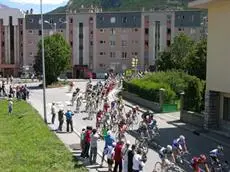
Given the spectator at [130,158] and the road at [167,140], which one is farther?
the road at [167,140]

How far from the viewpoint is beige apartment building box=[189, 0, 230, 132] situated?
30.0 metres

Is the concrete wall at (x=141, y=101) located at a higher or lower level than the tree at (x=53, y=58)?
lower

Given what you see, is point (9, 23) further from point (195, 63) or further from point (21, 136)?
point (21, 136)

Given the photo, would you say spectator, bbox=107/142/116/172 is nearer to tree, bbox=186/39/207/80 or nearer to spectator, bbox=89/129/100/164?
spectator, bbox=89/129/100/164

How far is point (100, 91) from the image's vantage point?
47.0 m

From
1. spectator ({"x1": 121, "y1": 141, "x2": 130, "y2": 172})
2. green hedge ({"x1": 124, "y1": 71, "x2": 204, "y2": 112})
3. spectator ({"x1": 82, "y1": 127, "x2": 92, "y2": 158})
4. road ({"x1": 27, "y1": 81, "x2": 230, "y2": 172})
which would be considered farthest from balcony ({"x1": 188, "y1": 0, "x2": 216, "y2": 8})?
spectator ({"x1": 121, "y1": 141, "x2": 130, "y2": 172})

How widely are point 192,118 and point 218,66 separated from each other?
483 cm

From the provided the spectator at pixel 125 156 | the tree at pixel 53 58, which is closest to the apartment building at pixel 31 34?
the tree at pixel 53 58

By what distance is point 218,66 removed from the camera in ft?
102

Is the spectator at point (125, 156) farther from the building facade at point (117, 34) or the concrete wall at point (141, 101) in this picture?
the building facade at point (117, 34)

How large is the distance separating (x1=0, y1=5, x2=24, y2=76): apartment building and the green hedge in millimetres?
60044

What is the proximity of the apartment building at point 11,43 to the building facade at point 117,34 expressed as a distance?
151 inches

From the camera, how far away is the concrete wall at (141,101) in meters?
41.9

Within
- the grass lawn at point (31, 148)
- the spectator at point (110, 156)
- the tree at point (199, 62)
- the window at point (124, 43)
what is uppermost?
the window at point (124, 43)
